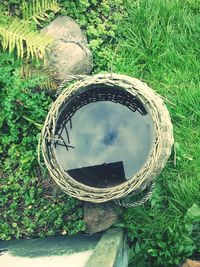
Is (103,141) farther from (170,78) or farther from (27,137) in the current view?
(170,78)

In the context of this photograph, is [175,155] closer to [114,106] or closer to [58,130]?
[114,106]

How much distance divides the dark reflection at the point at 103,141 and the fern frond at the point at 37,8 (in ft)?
3.46

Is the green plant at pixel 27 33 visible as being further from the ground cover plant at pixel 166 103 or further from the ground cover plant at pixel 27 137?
the ground cover plant at pixel 166 103

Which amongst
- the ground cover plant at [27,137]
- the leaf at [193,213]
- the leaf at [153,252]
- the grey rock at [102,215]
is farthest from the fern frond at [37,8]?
the leaf at [153,252]

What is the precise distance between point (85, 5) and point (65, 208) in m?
1.87

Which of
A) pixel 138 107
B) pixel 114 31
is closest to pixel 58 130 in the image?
pixel 138 107

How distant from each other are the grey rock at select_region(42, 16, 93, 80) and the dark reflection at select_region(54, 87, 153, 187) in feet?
1.55

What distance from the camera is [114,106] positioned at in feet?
12.9

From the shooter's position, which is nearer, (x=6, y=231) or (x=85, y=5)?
(x=6, y=231)

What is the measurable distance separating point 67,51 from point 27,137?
0.83 meters

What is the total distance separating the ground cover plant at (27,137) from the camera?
415 centimetres

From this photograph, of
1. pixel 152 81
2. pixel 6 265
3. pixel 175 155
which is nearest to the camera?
pixel 6 265

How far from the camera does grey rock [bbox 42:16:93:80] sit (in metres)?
4.23

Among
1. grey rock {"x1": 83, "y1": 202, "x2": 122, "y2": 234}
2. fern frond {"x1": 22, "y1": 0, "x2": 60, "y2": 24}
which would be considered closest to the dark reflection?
grey rock {"x1": 83, "y1": 202, "x2": 122, "y2": 234}
